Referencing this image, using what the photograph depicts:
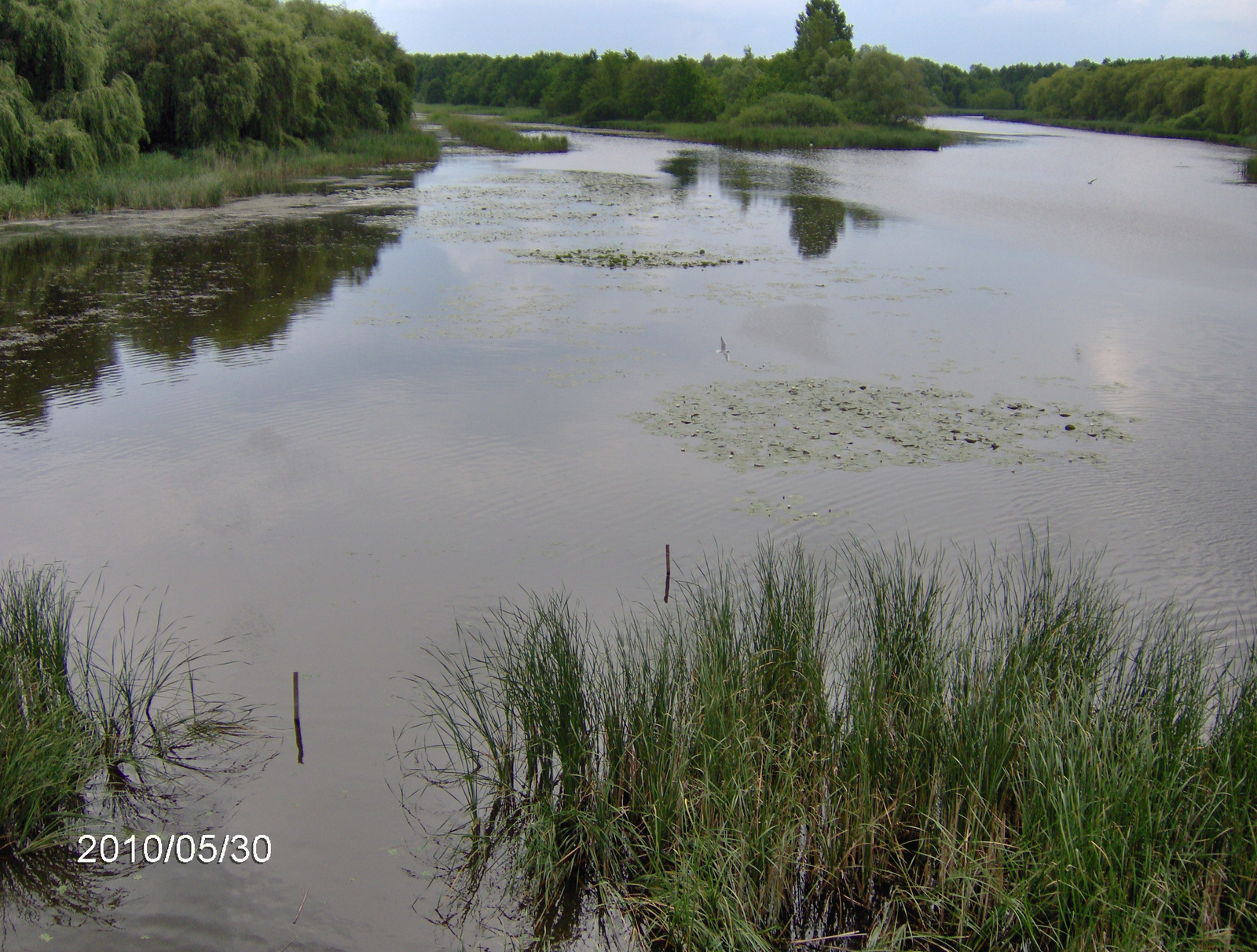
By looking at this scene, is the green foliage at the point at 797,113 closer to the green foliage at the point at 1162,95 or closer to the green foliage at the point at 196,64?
the green foliage at the point at 1162,95

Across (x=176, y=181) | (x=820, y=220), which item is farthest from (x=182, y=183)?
(x=820, y=220)

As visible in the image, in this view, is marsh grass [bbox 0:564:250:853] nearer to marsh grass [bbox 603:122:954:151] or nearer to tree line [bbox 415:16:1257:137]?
marsh grass [bbox 603:122:954:151]

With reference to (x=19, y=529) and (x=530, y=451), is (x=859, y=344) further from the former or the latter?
(x=19, y=529)

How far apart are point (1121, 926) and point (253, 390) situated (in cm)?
796

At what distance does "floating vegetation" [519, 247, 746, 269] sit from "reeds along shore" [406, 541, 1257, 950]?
11.5 metres

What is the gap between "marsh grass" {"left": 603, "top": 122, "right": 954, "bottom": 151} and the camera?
44.8 m

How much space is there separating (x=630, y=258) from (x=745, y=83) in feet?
216

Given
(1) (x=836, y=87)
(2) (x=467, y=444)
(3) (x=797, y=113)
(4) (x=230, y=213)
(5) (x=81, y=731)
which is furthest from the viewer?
(1) (x=836, y=87)

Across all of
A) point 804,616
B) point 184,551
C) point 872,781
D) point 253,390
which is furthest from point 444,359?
point 872,781

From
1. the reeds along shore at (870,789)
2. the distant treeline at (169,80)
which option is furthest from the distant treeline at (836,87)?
the reeds along shore at (870,789)

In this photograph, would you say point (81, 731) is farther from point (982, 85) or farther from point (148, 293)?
point (982, 85)

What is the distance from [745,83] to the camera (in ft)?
244

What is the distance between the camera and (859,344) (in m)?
10.3

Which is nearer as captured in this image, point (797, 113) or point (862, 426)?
point (862, 426)
